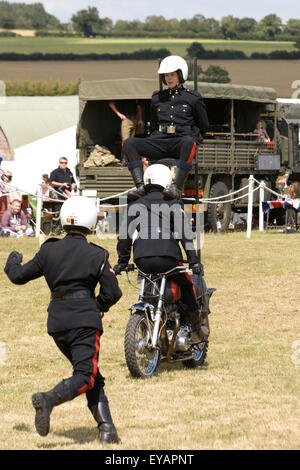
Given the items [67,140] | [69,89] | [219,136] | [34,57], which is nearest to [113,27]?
[34,57]

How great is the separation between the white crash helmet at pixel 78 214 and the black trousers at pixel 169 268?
2.05 metres

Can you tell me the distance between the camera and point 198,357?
9.83 meters

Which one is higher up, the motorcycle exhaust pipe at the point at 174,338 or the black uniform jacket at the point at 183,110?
the black uniform jacket at the point at 183,110

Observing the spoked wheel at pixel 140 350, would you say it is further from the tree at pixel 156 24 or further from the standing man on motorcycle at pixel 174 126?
the tree at pixel 156 24

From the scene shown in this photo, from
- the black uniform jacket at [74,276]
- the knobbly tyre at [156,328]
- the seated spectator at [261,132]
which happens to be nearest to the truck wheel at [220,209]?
the seated spectator at [261,132]

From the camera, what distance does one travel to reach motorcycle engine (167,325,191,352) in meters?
9.14

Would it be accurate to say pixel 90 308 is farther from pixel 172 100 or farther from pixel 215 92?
pixel 215 92

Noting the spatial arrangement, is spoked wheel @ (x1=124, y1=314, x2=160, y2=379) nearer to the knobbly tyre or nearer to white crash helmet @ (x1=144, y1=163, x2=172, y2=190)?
the knobbly tyre

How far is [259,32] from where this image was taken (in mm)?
108750

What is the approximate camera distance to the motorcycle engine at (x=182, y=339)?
360 inches

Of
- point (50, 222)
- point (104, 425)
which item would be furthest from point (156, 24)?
point (104, 425)

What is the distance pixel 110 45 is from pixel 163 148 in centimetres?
9576

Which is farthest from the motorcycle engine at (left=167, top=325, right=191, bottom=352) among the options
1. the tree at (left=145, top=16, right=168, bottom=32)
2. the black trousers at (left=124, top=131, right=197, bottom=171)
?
the tree at (left=145, top=16, right=168, bottom=32)

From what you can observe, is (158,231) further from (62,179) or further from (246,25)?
(246,25)
